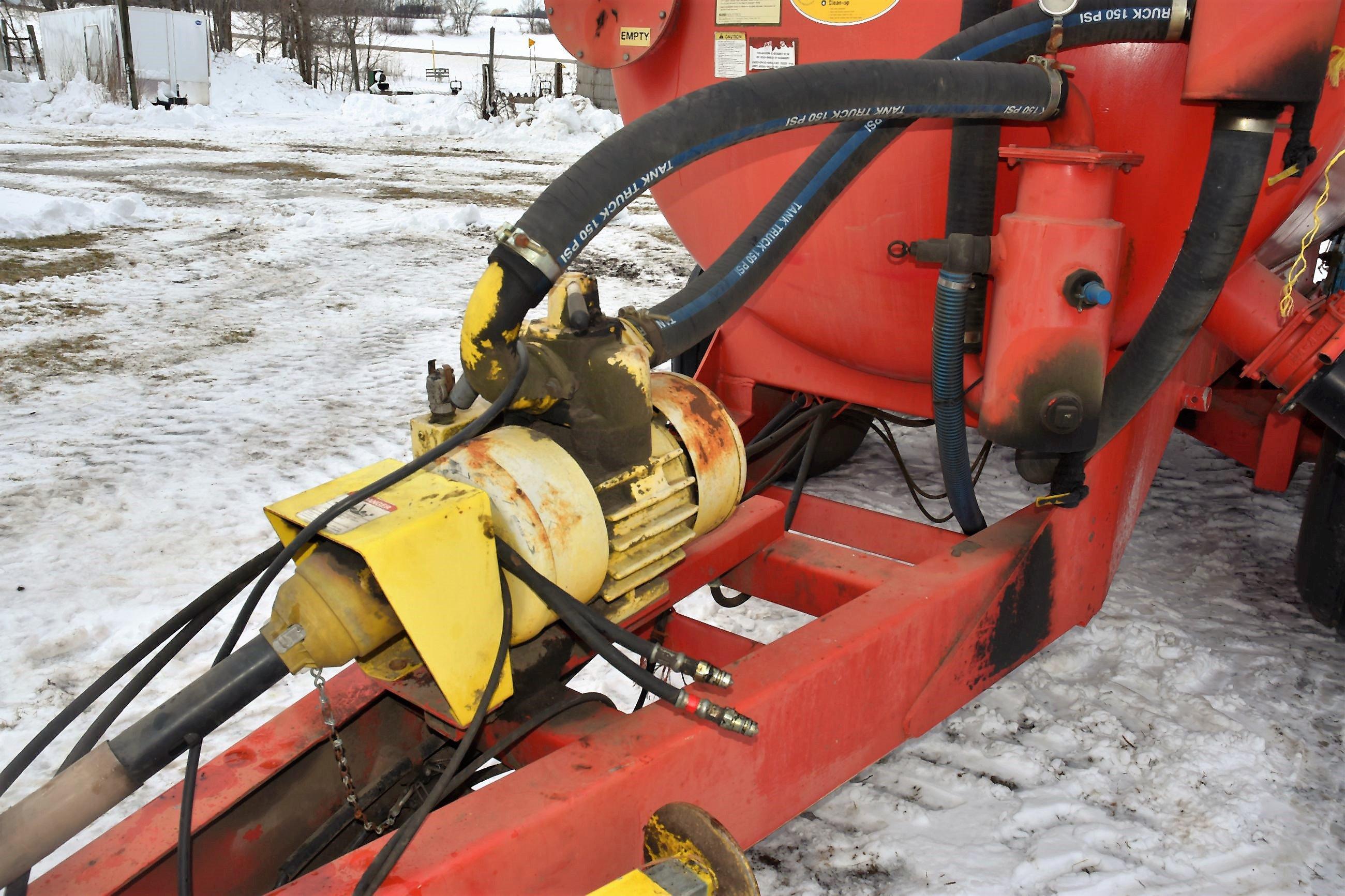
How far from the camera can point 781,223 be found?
5.35 feet

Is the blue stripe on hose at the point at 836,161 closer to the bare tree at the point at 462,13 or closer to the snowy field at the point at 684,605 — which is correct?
the snowy field at the point at 684,605

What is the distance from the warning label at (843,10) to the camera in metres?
1.74

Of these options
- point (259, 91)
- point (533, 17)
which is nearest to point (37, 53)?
point (259, 91)

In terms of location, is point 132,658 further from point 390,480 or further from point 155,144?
point 155,144

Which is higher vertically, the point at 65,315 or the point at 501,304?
the point at 501,304

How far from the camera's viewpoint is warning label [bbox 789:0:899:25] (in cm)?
174

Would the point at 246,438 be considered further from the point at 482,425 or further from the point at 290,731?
the point at 482,425

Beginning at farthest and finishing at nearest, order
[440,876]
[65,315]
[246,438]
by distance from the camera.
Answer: [65,315] < [246,438] < [440,876]

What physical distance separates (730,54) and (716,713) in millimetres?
1347

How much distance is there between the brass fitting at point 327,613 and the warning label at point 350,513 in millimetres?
50

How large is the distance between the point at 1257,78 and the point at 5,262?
6.52 m

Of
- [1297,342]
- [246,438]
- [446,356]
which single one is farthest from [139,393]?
[1297,342]

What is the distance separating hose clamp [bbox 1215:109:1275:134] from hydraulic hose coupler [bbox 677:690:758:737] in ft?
3.51

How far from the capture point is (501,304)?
1.17m
